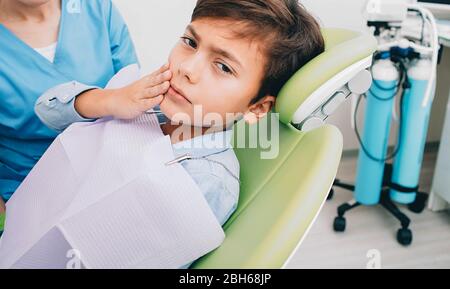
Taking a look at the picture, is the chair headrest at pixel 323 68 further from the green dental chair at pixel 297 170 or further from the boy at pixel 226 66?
the boy at pixel 226 66

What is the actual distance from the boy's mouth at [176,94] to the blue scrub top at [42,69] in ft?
1.21

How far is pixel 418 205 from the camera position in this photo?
83.5 inches

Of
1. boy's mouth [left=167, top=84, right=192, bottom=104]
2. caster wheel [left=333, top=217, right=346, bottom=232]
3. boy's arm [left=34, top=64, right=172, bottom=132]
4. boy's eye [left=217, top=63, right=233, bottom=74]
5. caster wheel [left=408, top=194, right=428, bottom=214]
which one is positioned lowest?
caster wheel [left=408, top=194, right=428, bottom=214]

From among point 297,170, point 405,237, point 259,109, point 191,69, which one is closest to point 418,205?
point 405,237

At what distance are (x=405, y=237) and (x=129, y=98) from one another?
1.52 metres

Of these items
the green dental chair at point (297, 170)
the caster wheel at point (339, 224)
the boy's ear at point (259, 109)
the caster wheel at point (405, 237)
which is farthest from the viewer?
the caster wheel at point (339, 224)

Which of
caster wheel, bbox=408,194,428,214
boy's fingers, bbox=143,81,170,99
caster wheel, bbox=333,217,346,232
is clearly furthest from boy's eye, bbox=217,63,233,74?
caster wheel, bbox=408,194,428,214

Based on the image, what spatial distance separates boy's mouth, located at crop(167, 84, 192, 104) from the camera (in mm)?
797

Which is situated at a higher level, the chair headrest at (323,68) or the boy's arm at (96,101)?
the chair headrest at (323,68)

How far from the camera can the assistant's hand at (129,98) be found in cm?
81

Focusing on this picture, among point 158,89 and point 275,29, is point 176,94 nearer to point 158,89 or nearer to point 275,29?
point 158,89

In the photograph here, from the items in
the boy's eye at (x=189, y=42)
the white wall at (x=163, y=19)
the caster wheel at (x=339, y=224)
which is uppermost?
the boy's eye at (x=189, y=42)

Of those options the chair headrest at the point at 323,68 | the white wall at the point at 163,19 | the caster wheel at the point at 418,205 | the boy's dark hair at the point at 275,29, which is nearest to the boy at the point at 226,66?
the boy's dark hair at the point at 275,29

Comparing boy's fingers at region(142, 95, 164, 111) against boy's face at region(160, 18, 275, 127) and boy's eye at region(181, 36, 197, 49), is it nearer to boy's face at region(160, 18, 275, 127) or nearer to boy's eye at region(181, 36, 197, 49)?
boy's face at region(160, 18, 275, 127)
